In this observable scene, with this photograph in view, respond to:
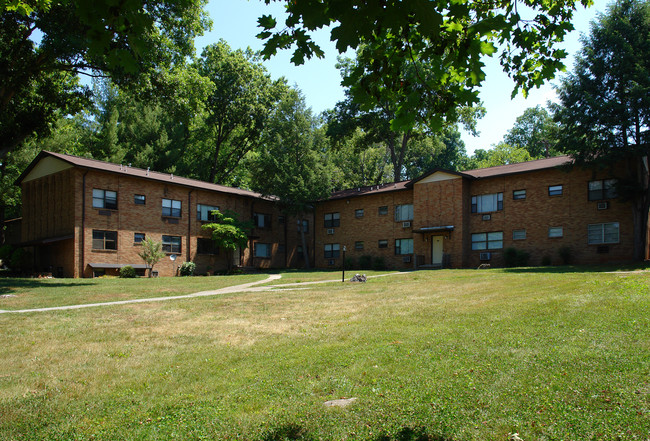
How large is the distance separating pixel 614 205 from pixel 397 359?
23.9 m

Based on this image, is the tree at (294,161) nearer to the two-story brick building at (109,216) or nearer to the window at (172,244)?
the two-story brick building at (109,216)

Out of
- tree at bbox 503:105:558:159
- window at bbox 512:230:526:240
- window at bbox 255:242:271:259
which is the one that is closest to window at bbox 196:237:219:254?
window at bbox 255:242:271:259

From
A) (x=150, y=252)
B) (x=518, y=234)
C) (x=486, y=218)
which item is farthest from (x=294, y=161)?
(x=518, y=234)

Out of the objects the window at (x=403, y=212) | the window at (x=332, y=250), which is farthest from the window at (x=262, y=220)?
the window at (x=403, y=212)

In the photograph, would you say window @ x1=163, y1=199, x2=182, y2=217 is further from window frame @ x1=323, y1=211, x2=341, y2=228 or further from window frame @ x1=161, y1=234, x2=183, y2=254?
window frame @ x1=323, y1=211, x2=341, y2=228

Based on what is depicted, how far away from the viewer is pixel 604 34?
22.7 meters

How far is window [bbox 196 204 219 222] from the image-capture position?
33000mm

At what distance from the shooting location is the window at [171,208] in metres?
30.7

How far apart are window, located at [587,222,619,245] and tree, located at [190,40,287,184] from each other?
103 ft

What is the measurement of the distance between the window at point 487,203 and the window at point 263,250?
1695cm

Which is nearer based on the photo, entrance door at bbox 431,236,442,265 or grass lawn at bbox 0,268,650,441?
grass lawn at bbox 0,268,650,441

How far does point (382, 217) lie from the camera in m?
34.9

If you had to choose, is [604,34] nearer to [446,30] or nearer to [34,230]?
[446,30]

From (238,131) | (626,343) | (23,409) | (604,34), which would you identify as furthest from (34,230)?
(604,34)
